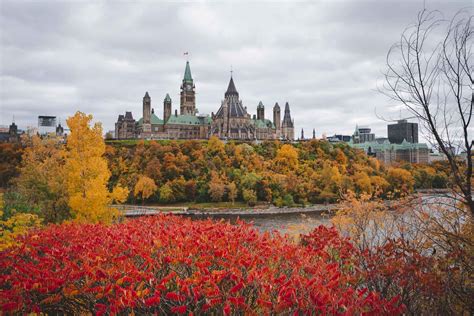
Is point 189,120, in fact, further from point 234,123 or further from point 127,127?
point 127,127

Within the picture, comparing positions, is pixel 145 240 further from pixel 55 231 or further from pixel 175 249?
pixel 55 231

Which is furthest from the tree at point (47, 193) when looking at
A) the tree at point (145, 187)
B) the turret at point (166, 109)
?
the turret at point (166, 109)

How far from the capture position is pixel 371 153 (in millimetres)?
118875

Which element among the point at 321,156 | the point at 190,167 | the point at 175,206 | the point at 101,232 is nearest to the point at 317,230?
the point at 101,232

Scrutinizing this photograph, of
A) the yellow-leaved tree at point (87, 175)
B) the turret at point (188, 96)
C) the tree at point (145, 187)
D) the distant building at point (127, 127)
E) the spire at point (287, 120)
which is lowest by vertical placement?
the tree at point (145, 187)

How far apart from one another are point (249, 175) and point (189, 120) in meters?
45.1

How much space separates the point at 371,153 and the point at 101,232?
393ft

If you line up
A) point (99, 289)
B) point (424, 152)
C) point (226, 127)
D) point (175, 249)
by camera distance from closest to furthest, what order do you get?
point (99, 289) → point (175, 249) → point (226, 127) → point (424, 152)

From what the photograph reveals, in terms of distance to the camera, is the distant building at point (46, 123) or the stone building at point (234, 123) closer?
the stone building at point (234, 123)

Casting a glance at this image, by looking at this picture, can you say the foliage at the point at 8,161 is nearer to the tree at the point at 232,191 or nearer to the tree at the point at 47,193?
the tree at the point at 232,191

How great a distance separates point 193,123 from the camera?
94.5m

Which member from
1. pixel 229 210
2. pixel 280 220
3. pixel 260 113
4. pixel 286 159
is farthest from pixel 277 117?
pixel 280 220

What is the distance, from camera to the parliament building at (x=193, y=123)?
88.2m

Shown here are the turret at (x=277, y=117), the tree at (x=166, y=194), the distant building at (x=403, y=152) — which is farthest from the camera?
the distant building at (x=403, y=152)
